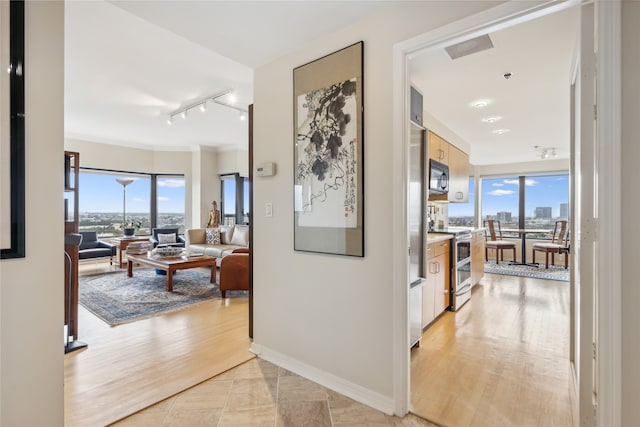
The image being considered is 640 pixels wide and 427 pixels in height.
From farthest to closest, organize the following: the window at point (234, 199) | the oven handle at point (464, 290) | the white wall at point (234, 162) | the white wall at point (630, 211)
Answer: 1. the window at point (234, 199)
2. the white wall at point (234, 162)
3. the oven handle at point (464, 290)
4. the white wall at point (630, 211)

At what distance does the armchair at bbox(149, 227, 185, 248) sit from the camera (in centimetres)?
647

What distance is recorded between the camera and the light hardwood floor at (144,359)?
1868 millimetres

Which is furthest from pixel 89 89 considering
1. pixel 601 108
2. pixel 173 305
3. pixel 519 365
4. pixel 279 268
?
pixel 519 365

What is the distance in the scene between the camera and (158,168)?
733 centimetres

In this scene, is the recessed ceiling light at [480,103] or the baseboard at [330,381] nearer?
the baseboard at [330,381]

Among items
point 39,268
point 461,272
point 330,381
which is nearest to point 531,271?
point 461,272

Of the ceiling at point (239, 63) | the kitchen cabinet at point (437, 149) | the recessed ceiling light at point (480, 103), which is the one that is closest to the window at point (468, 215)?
the ceiling at point (239, 63)

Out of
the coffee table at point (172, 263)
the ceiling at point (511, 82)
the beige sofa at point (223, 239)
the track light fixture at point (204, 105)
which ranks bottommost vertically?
the coffee table at point (172, 263)

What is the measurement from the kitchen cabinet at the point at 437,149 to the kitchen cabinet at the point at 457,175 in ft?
0.90

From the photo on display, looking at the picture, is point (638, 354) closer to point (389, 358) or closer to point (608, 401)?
point (608, 401)

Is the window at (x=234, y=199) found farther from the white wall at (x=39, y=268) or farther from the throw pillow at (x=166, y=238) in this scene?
the white wall at (x=39, y=268)

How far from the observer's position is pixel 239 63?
8.69 ft

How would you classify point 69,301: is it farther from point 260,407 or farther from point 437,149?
point 437,149

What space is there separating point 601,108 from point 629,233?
0.52m
